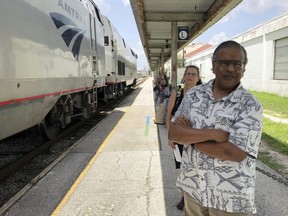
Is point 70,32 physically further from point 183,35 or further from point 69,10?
point 183,35

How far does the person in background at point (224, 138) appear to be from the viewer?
6.22 ft

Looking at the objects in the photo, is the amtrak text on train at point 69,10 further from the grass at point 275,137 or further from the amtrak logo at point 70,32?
the grass at point 275,137

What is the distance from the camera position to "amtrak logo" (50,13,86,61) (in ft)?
19.9

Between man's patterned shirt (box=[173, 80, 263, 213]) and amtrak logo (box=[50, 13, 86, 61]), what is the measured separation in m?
4.52

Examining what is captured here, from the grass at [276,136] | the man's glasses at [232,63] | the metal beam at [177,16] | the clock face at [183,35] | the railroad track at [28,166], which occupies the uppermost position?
the metal beam at [177,16]

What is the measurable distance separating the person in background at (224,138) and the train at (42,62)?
272 centimetres

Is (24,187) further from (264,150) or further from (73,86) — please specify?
(264,150)

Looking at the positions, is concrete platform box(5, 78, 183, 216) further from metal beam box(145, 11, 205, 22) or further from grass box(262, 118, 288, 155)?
metal beam box(145, 11, 205, 22)

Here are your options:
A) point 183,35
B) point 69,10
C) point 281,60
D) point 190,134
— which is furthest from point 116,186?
point 281,60

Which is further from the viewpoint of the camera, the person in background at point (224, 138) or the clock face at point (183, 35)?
the clock face at point (183, 35)

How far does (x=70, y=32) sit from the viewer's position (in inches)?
270

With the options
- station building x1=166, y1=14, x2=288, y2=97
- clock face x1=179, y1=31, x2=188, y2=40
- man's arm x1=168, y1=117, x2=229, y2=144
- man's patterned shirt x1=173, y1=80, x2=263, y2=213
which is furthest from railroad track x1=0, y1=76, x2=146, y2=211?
station building x1=166, y1=14, x2=288, y2=97

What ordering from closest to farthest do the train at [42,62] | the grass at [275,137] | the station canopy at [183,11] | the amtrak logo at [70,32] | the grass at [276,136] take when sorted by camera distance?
1. the train at [42,62]
2. the amtrak logo at [70,32]
3. the grass at [275,137]
4. the grass at [276,136]
5. the station canopy at [183,11]

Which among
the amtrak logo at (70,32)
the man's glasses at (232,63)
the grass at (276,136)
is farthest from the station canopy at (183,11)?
the man's glasses at (232,63)
